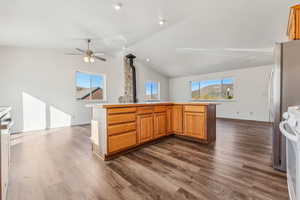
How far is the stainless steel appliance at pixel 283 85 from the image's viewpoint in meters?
1.57

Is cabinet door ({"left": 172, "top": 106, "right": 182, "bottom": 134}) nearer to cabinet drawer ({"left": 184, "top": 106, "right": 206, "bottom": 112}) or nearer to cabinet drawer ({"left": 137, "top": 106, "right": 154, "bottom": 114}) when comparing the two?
cabinet drawer ({"left": 184, "top": 106, "right": 206, "bottom": 112})

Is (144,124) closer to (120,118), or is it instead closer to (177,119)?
(120,118)

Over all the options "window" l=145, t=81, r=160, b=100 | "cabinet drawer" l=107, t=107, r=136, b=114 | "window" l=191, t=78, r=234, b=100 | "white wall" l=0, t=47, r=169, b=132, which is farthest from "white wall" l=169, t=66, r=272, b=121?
"white wall" l=0, t=47, r=169, b=132

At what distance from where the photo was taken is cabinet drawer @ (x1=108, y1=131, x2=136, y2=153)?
210 centimetres

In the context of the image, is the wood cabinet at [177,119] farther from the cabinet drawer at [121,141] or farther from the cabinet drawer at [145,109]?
the cabinet drawer at [121,141]

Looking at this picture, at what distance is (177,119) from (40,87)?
4638 mm

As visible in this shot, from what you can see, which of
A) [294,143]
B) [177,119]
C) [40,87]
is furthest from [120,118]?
[40,87]

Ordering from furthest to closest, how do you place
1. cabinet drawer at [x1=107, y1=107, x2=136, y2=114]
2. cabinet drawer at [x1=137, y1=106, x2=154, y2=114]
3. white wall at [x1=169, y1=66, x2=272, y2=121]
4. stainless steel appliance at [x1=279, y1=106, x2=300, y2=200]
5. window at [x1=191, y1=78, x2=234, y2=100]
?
1. window at [x1=191, y1=78, x2=234, y2=100]
2. white wall at [x1=169, y1=66, x2=272, y2=121]
3. cabinet drawer at [x1=137, y1=106, x2=154, y2=114]
4. cabinet drawer at [x1=107, y1=107, x2=136, y2=114]
5. stainless steel appliance at [x1=279, y1=106, x2=300, y2=200]

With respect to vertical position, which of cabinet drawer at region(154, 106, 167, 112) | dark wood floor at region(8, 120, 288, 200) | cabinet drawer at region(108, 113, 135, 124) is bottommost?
dark wood floor at region(8, 120, 288, 200)

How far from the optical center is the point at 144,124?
2.63 meters

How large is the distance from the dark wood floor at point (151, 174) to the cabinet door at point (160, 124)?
38 centimetres

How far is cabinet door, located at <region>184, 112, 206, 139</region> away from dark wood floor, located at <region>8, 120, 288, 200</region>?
0.30 m

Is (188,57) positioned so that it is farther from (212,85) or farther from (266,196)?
(266,196)

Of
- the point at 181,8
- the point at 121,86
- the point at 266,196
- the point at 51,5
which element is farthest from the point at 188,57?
the point at 266,196
